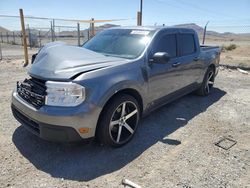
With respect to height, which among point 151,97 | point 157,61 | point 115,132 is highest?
point 157,61

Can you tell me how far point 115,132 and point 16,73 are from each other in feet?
21.8

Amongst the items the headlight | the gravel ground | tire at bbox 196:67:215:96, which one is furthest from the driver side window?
tire at bbox 196:67:215:96

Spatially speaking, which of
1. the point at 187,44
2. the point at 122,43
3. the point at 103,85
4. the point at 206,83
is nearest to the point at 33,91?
the point at 103,85

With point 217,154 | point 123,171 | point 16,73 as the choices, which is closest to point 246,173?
point 217,154

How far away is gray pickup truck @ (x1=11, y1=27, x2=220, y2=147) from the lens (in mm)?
2756

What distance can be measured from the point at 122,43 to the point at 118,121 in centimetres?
149

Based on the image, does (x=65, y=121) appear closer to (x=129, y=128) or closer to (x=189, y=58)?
(x=129, y=128)

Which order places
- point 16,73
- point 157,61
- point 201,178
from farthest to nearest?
point 16,73
point 157,61
point 201,178

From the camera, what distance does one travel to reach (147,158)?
3.16m

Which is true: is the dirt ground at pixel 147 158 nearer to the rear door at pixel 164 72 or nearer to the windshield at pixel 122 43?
the rear door at pixel 164 72

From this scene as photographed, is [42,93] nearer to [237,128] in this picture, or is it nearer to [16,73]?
[237,128]

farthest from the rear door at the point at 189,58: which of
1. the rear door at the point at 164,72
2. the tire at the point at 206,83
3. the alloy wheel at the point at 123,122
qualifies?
the alloy wheel at the point at 123,122

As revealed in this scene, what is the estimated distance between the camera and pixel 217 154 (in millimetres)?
3299

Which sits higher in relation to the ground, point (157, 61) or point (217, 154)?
point (157, 61)
